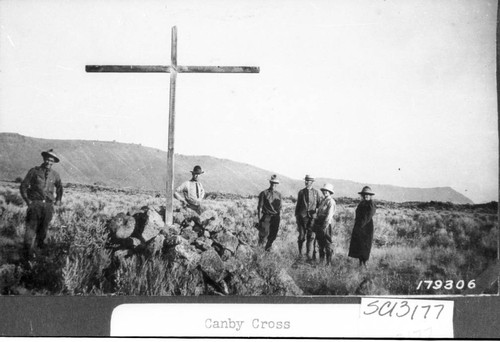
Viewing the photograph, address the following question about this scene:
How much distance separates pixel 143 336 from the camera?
3.67m

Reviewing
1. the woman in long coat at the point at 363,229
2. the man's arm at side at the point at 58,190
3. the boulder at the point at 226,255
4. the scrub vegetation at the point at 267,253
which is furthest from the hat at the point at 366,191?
the man's arm at side at the point at 58,190

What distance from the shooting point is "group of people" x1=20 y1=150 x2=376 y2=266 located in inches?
155

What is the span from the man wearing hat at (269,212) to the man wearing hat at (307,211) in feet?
0.54

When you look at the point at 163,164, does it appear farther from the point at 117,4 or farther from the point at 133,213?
the point at 117,4

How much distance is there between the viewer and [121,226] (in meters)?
3.92

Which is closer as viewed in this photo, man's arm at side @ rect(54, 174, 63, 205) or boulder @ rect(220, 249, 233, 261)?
boulder @ rect(220, 249, 233, 261)

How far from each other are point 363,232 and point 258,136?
1127 mm

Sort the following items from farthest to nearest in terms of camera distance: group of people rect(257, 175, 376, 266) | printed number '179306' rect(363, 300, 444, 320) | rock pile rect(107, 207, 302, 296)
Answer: group of people rect(257, 175, 376, 266)
rock pile rect(107, 207, 302, 296)
printed number '179306' rect(363, 300, 444, 320)

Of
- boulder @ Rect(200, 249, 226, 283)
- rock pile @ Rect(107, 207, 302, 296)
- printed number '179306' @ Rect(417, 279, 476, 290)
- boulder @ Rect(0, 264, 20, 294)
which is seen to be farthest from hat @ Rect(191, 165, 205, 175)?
printed number '179306' @ Rect(417, 279, 476, 290)

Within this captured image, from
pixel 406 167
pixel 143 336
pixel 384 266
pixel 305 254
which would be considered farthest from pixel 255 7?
pixel 143 336

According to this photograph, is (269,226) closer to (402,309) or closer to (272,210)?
(272,210)

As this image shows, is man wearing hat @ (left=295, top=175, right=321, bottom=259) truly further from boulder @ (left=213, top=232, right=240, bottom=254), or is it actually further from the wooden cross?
the wooden cross

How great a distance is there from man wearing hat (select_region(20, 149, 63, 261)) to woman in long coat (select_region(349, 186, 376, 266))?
7.75ft

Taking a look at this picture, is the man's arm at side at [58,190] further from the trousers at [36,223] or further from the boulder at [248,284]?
the boulder at [248,284]
